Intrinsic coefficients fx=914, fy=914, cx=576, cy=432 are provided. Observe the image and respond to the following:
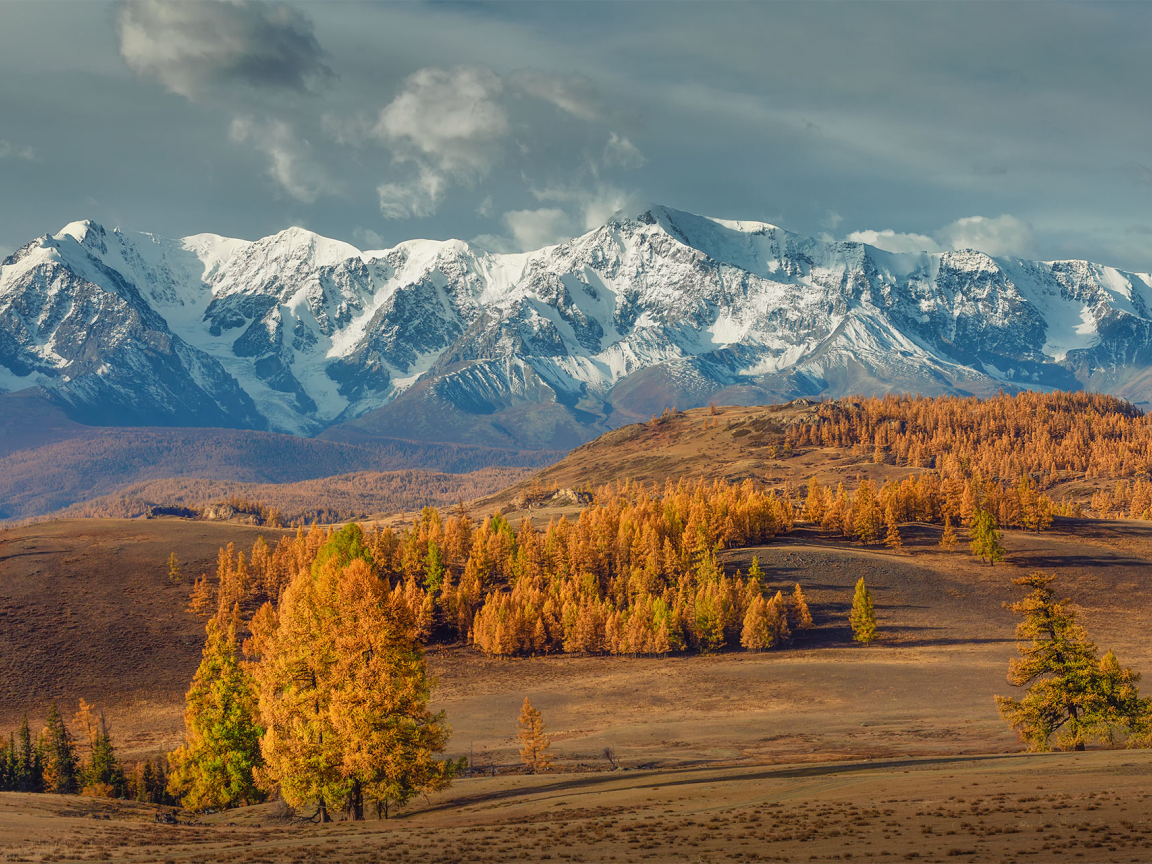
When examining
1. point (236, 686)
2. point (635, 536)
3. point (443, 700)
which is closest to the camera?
point (236, 686)

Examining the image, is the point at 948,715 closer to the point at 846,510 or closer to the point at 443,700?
the point at 443,700

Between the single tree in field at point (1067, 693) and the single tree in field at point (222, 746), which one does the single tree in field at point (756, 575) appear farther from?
the single tree in field at point (222, 746)

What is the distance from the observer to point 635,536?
14712cm

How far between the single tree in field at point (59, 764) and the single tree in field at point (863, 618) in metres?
90.3

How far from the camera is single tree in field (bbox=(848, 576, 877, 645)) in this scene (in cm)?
11925

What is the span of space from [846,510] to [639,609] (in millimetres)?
66053

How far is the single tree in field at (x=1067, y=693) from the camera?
53.2 m

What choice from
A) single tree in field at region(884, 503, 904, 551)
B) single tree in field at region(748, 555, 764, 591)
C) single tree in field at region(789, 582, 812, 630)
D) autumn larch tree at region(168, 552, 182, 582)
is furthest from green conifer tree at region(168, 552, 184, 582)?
single tree in field at region(884, 503, 904, 551)

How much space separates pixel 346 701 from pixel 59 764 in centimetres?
4419

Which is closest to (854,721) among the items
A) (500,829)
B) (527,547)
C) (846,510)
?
(500,829)

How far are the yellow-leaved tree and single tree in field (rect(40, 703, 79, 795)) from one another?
38522 mm

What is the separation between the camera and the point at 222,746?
179ft

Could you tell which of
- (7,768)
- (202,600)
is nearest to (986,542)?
(202,600)

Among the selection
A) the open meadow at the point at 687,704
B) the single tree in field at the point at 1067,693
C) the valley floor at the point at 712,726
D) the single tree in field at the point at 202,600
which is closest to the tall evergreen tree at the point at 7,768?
the open meadow at the point at 687,704
